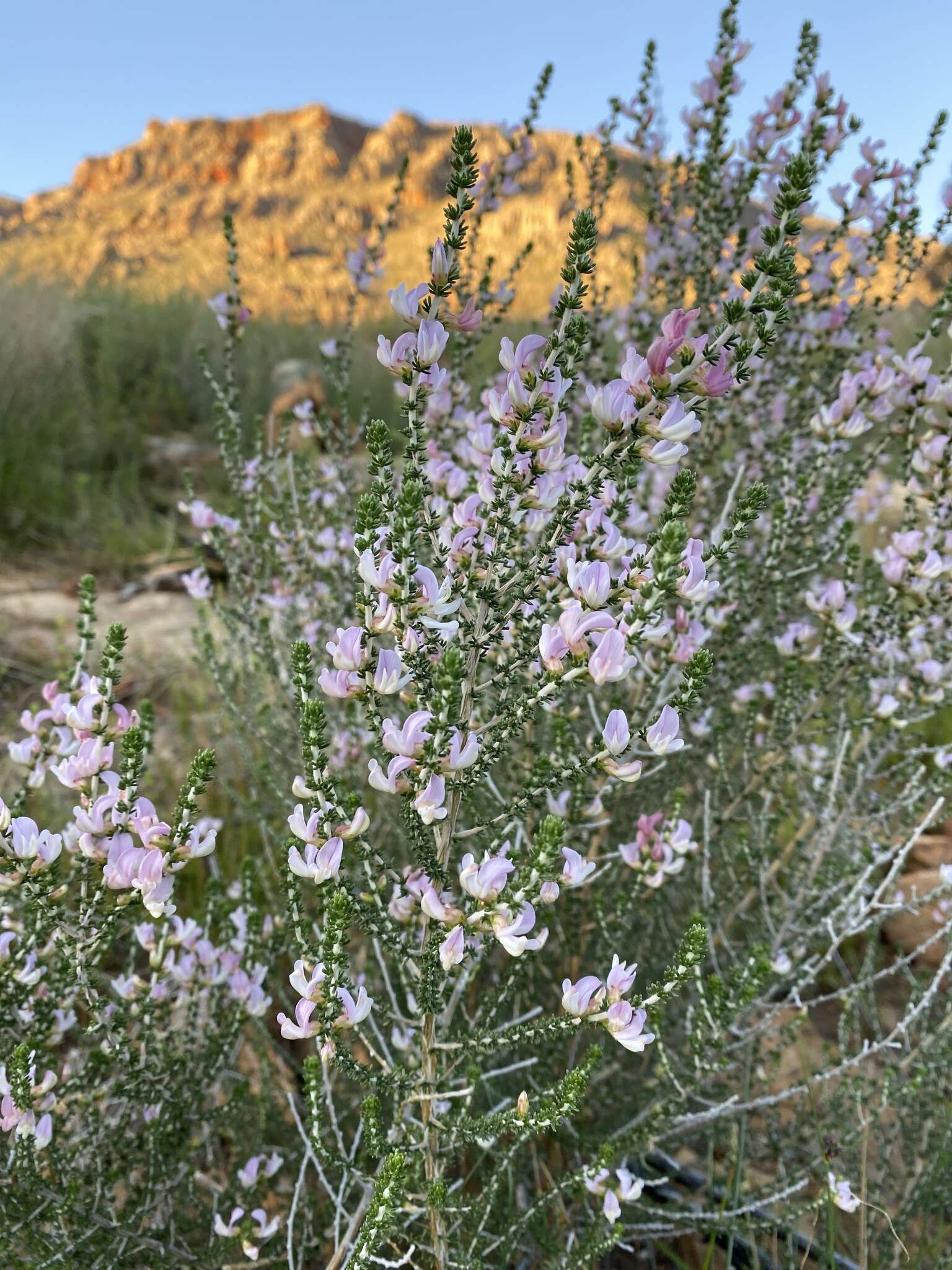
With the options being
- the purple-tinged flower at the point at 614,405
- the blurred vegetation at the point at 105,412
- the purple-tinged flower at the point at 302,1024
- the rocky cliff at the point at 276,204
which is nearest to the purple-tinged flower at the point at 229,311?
the purple-tinged flower at the point at 614,405

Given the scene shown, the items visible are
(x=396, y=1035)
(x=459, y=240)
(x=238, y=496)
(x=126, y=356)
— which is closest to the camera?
(x=459, y=240)

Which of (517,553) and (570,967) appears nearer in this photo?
(517,553)

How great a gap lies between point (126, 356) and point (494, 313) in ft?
24.7

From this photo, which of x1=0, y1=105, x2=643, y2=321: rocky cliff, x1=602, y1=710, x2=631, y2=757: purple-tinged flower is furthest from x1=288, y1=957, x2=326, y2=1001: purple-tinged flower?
x1=0, y1=105, x2=643, y2=321: rocky cliff

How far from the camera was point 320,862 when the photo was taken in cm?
97

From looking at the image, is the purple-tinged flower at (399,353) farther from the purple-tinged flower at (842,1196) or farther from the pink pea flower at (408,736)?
the purple-tinged flower at (842,1196)

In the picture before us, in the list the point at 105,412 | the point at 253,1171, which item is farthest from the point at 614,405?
the point at 105,412

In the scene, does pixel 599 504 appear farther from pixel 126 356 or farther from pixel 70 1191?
pixel 126 356

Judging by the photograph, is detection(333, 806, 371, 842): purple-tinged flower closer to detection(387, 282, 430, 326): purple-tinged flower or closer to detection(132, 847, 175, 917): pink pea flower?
detection(132, 847, 175, 917): pink pea flower

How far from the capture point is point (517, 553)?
108 centimetres

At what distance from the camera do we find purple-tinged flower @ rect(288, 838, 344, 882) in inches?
38.0

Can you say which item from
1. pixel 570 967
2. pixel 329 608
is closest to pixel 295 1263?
pixel 570 967

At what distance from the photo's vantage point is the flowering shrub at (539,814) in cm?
92

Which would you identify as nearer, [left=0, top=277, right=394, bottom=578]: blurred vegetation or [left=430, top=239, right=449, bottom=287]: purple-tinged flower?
[left=430, top=239, right=449, bottom=287]: purple-tinged flower
